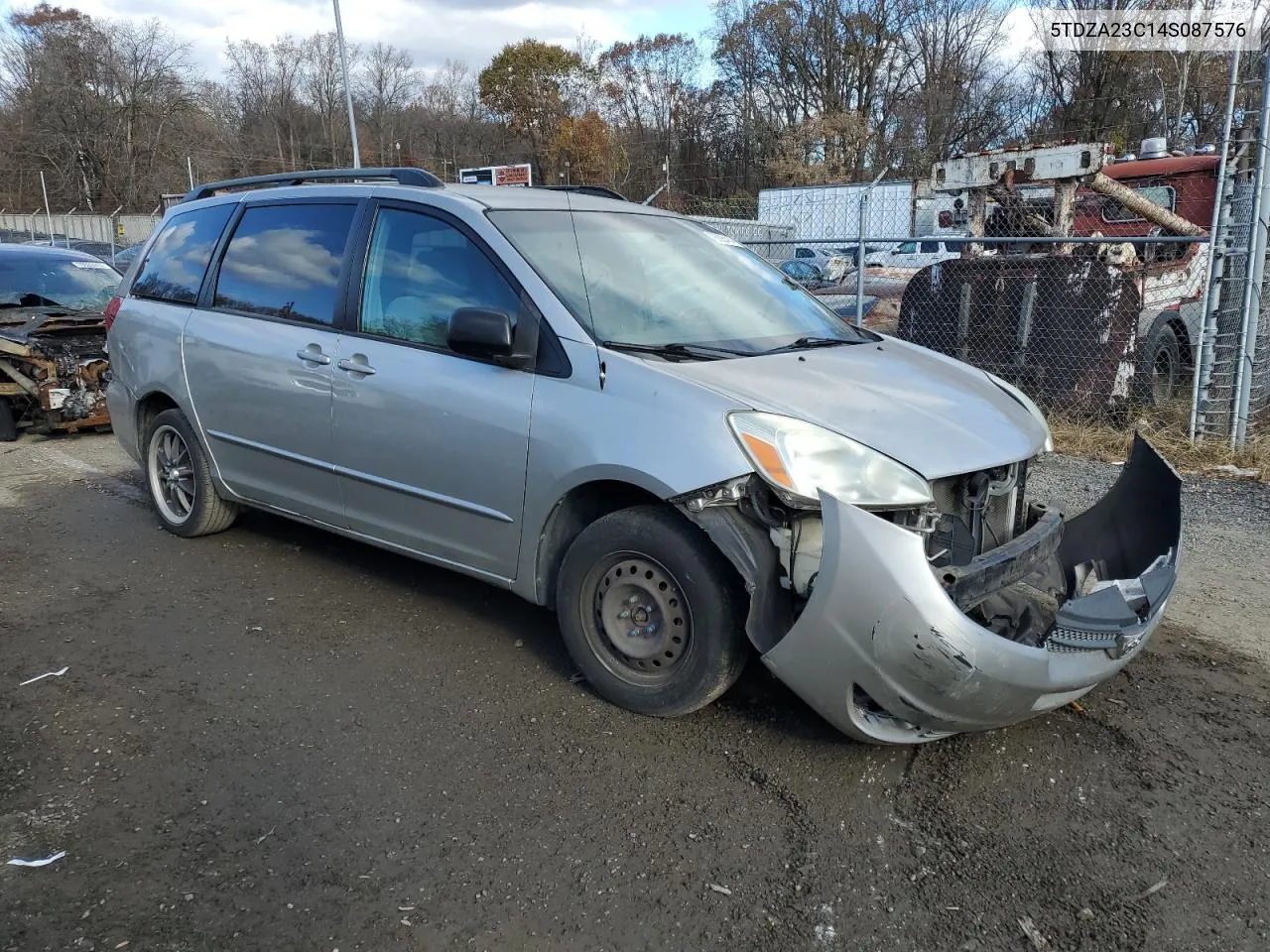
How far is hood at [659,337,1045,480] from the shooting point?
10.6ft

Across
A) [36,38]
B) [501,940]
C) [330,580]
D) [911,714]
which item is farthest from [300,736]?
[36,38]

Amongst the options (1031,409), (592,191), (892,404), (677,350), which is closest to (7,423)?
(592,191)

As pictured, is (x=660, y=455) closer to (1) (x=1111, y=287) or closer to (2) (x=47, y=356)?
(1) (x=1111, y=287)

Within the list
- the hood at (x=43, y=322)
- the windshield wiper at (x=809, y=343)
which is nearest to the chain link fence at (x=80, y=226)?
the hood at (x=43, y=322)

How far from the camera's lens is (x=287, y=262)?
4.78 m

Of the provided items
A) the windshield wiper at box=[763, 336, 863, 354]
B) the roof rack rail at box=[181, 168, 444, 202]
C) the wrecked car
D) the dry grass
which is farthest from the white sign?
the windshield wiper at box=[763, 336, 863, 354]

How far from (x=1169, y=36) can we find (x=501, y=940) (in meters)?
34.7

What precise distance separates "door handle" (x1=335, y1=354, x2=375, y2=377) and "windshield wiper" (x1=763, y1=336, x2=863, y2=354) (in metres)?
1.73

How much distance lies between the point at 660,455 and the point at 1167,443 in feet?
18.5

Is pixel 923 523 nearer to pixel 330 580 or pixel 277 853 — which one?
pixel 277 853

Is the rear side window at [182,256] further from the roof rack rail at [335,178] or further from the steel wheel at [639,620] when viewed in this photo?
the steel wheel at [639,620]

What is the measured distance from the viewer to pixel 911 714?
2.97 m

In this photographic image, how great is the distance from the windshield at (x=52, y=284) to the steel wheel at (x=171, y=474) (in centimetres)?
469

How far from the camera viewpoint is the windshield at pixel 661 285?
3799 millimetres
